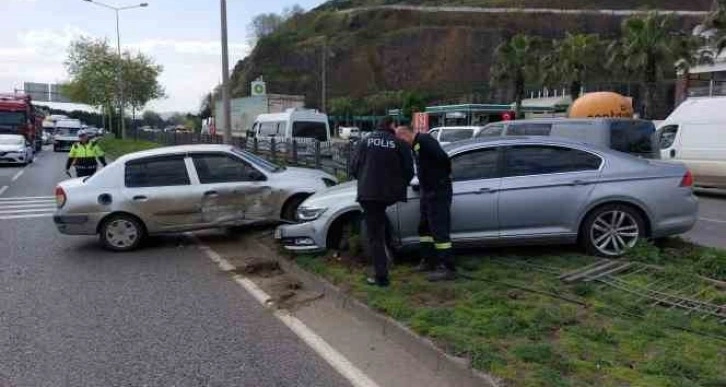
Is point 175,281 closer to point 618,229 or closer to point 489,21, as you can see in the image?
point 618,229

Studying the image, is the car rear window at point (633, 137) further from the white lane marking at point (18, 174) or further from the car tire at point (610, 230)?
the white lane marking at point (18, 174)

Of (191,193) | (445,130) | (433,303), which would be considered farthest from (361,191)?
(445,130)

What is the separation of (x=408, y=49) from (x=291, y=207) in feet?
417

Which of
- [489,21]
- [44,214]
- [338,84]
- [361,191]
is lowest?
[44,214]

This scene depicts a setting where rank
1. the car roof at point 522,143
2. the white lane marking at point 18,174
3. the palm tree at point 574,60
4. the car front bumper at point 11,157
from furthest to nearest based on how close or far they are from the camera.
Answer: the palm tree at point 574,60 → the car front bumper at point 11,157 → the white lane marking at point 18,174 → the car roof at point 522,143

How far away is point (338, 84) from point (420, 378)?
424ft

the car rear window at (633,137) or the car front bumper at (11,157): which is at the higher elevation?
the car rear window at (633,137)

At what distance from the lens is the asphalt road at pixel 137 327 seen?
476cm

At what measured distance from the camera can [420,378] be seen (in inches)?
179

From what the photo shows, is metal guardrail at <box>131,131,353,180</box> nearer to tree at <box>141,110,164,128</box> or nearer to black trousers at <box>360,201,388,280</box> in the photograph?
black trousers at <box>360,201,388,280</box>

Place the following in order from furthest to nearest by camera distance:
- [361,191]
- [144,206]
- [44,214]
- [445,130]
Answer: [445,130]
[44,214]
[144,206]
[361,191]

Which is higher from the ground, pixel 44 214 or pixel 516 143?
pixel 516 143

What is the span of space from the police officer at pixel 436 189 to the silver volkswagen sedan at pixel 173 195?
3350mm

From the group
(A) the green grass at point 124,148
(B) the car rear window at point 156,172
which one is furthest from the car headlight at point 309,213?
(A) the green grass at point 124,148
